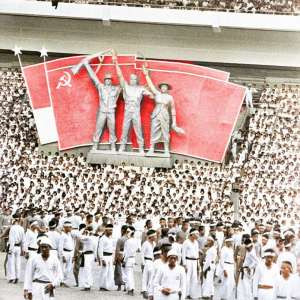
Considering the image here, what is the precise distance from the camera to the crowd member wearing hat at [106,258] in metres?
18.6

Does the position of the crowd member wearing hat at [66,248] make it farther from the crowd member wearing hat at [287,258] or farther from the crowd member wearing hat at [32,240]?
the crowd member wearing hat at [287,258]

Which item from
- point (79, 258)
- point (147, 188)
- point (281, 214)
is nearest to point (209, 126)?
point (147, 188)

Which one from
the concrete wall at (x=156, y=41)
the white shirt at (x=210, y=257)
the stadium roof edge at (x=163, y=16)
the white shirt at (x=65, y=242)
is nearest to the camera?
the white shirt at (x=210, y=257)

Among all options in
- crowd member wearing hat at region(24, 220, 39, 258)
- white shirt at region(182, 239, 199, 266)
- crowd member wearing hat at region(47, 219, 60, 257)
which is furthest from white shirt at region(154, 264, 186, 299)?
crowd member wearing hat at region(24, 220, 39, 258)

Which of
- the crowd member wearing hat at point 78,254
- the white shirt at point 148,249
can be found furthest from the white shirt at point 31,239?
the white shirt at point 148,249

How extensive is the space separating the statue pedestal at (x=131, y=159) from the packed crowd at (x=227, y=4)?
20.4 ft

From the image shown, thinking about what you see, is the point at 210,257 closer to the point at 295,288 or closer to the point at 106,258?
the point at 106,258

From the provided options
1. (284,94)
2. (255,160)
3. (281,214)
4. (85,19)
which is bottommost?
(281,214)

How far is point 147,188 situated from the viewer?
3019 cm

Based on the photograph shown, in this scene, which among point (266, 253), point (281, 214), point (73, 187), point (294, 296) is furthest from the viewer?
point (73, 187)

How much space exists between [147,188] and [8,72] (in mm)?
10252

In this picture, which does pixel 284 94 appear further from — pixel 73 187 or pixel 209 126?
pixel 73 187

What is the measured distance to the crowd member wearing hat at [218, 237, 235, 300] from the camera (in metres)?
17.7

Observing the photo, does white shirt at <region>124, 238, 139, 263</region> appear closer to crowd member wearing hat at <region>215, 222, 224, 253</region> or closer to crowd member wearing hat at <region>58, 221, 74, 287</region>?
crowd member wearing hat at <region>58, 221, 74, 287</region>
